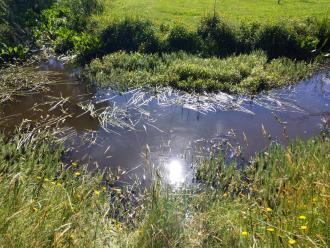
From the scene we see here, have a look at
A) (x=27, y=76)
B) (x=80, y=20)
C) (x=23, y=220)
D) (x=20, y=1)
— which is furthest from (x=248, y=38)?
(x=23, y=220)

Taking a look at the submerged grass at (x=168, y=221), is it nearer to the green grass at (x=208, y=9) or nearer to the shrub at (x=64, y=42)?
the shrub at (x=64, y=42)

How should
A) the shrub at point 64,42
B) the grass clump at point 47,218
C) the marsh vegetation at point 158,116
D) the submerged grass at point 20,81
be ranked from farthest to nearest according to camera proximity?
the shrub at point 64,42 < the submerged grass at point 20,81 < the marsh vegetation at point 158,116 < the grass clump at point 47,218

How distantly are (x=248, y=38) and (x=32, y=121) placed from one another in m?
6.78

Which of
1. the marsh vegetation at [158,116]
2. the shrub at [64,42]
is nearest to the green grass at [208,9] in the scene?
the marsh vegetation at [158,116]

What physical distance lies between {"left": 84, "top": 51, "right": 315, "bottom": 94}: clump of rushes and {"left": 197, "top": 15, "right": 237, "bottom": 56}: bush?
0.79 metres

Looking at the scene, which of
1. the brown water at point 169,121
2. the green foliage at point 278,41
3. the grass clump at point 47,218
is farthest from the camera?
the green foliage at point 278,41

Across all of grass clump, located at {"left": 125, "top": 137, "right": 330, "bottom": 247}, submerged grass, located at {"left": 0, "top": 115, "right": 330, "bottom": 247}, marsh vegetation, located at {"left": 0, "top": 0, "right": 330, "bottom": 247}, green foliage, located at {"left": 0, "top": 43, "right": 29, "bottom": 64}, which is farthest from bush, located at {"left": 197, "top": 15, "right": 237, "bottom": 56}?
grass clump, located at {"left": 125, "top": 137, "right": 330, "bottom": 247}

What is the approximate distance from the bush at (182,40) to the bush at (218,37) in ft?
0.92

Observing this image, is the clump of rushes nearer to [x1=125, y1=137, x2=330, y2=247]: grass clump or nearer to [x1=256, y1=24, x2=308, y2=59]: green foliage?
[x1=256, y1=24, x2=308, y2=59]: green foliage

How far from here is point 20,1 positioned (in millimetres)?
15633

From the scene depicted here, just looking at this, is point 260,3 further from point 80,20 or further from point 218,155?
point 218,155

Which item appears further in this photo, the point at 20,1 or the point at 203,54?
the point at 20,1

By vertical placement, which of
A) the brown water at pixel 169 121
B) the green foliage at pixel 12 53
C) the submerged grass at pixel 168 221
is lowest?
the brown water at pixel 169 121

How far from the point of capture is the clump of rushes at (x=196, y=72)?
34.5ft
